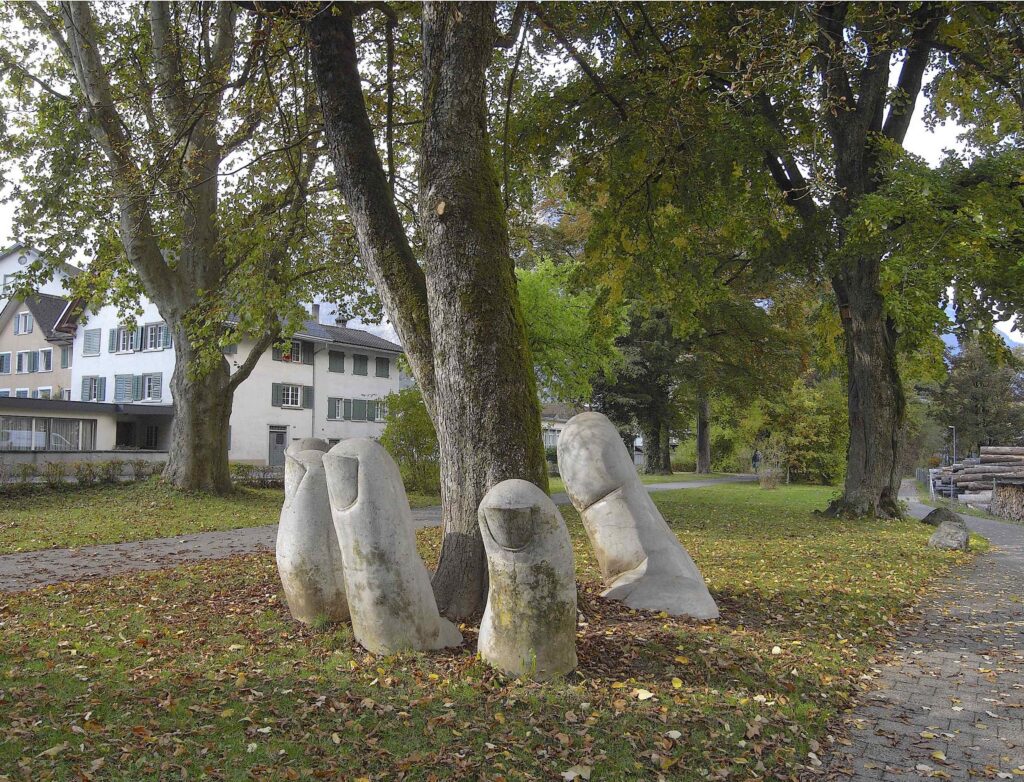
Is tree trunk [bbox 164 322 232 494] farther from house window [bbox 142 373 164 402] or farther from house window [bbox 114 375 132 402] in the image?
house window [bbox 114 375 132 402]

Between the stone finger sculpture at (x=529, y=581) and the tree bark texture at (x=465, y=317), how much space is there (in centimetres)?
131

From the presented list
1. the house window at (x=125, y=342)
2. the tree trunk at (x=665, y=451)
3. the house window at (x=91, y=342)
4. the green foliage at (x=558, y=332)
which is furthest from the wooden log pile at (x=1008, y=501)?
the house window at (x=91, y=342)

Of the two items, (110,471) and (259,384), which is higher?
(259,384)

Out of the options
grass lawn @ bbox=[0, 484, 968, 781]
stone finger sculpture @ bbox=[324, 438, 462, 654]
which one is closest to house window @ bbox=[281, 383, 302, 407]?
grass lawn @ bbox=[0, 484, 968, 781]

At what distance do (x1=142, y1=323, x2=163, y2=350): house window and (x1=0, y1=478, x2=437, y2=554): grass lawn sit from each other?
17.0 meters

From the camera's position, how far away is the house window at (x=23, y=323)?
4481cm

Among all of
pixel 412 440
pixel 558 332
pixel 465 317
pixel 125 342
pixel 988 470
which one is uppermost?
pixel 125 342

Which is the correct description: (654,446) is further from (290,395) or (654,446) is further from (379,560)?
(379,560)

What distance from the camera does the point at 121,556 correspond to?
1135 cm

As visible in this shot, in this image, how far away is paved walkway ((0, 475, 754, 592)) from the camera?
951 centimetres

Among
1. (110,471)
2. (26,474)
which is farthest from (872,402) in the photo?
(26,474)

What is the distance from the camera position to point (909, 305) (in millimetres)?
11906

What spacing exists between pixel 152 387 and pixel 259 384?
512 centimetres

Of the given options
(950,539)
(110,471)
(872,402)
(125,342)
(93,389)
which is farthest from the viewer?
(93,389)
